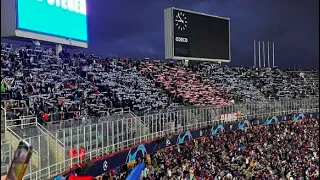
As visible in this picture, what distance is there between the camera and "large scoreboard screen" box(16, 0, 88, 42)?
820 inches

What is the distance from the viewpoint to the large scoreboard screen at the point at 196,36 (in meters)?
36.1

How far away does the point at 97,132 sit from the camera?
52.9 ft

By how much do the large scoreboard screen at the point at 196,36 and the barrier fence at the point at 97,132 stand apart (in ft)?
21.8

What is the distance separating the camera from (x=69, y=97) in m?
20.3

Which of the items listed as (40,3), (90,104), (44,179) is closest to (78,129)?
(44,179)

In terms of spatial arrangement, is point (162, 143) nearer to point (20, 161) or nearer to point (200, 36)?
point (20, 161)

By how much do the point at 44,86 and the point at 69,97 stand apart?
140 cm

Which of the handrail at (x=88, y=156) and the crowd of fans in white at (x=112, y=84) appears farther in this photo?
the crowd of fans in white at (x=112, y=84)

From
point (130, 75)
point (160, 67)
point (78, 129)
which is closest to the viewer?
point (78, 129)

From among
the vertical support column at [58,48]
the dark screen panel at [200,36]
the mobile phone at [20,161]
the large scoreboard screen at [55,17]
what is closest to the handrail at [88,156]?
the mobile phone at [20,161]

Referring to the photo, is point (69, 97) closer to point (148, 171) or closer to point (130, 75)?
point (148, 171)

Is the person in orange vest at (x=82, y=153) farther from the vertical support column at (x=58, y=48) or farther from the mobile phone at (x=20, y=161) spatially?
the vertical support column at (x=58, y=48)

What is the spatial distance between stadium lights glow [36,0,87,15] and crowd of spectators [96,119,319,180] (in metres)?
8.77

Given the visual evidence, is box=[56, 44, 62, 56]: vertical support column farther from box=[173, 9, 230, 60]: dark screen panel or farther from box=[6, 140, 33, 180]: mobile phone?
box=[6, 140, 33, 180]: mobile phone
